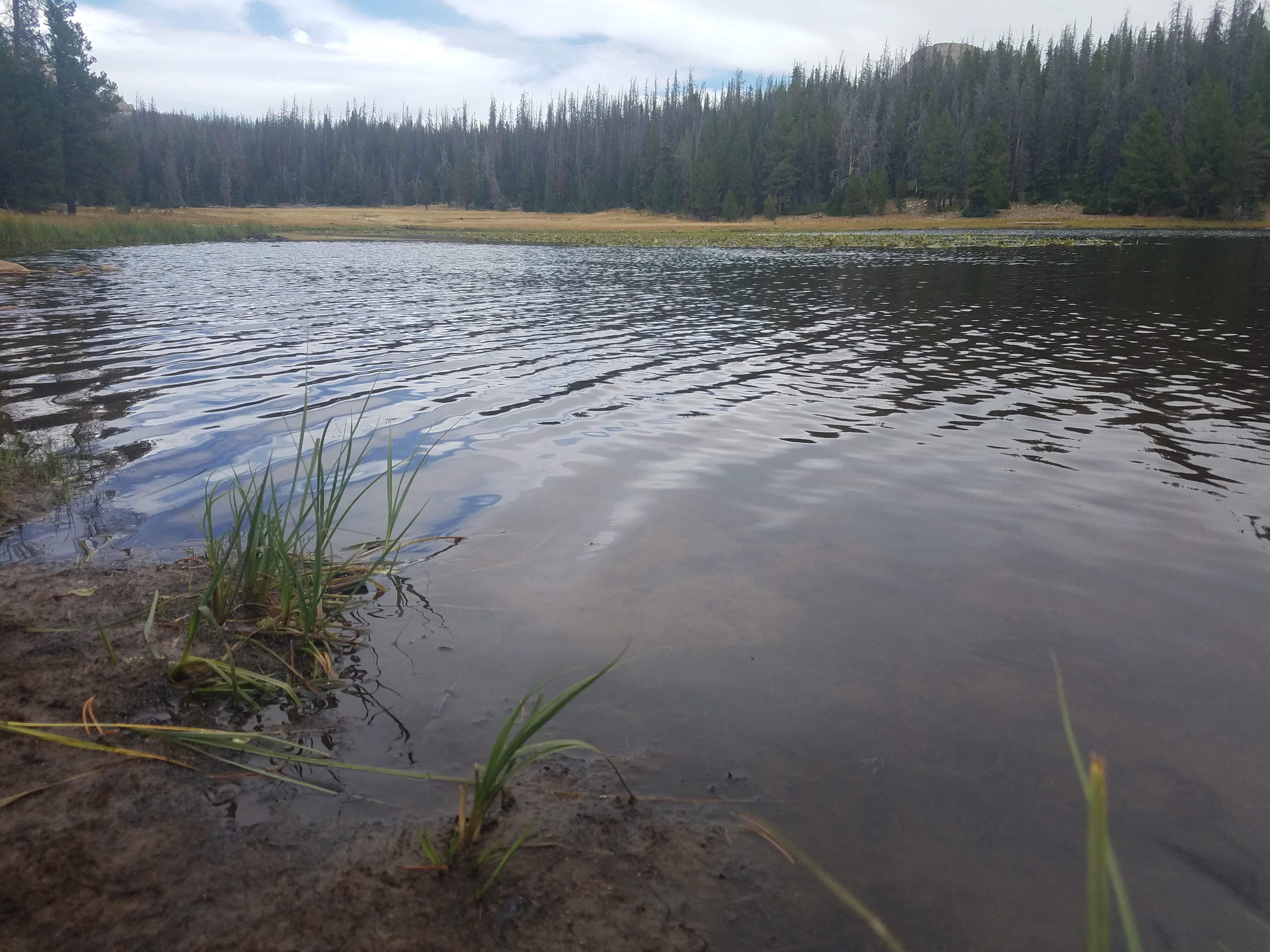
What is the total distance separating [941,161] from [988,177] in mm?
5877

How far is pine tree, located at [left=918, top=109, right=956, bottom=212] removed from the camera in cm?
8388

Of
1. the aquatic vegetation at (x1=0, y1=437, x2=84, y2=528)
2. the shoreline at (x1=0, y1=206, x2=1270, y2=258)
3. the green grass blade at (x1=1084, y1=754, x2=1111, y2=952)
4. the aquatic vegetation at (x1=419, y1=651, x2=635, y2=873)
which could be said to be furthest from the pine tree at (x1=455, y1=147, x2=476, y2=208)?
the green grass blade at (x1=1084, y1=754, x2=1111, y2=952)

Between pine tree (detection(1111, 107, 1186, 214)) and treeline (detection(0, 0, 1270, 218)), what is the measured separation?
212mm

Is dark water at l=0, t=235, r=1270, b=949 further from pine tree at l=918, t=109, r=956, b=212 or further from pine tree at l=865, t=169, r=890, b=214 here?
pine tree at l=918, t=109, r=956, b=212

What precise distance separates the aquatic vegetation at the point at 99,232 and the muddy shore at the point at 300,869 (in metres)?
39.9

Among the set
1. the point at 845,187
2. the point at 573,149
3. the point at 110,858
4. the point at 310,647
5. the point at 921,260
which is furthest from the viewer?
the point at 573,149

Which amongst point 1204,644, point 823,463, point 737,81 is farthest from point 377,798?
point 737,81

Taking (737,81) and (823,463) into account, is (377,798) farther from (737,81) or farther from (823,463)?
(737,81)

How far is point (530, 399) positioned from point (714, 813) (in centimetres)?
727

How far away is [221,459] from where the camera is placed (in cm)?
709

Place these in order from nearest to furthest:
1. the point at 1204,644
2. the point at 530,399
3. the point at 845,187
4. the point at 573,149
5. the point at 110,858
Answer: the point at 110,858, the point at 1204,644, the point at 530,399, the point at 845,187, the point at 573,149

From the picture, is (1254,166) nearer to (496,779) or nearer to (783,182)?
(783,182)

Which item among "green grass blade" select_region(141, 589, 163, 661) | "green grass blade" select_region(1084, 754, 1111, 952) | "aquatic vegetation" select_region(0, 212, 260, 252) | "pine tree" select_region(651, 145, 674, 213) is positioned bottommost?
"green grass blade" select_region(141, 589, 163, 661)

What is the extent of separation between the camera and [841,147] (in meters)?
93.3
